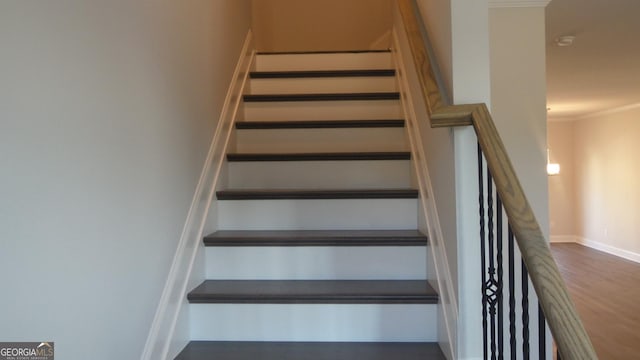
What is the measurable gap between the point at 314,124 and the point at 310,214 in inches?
29.5

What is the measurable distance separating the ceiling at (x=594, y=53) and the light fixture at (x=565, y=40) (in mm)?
37

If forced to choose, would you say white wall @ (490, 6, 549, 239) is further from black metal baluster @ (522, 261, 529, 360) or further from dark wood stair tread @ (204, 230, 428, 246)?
black metal baluster @ (522, 261, 529, 360)

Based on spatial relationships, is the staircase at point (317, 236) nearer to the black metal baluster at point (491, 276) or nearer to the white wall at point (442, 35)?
the black metal baluster at point (491, 276)

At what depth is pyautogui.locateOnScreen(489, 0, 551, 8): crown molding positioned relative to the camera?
95.3 inches

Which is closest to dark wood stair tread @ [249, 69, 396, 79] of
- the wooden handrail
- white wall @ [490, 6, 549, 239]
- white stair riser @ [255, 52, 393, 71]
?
white stair riser @ [255, 52, 393, 71]

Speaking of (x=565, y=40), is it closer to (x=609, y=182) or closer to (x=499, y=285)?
(x=499, y=285)

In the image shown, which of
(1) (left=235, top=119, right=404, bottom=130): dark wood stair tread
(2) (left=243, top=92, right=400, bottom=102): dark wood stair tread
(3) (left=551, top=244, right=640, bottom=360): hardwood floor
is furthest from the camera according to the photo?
(3) (left=551, top=244, right=640, bottom=360): hardwood floor

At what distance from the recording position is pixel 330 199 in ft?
6.88

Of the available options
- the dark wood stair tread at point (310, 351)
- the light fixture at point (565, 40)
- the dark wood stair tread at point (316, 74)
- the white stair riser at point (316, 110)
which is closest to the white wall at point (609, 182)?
the light fixture at point (565, 40)

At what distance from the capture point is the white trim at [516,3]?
2.42m

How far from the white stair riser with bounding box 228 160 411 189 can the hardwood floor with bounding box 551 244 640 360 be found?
2.72m

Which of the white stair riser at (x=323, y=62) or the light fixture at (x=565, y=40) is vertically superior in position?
the light fixture at (x=565, y=40)

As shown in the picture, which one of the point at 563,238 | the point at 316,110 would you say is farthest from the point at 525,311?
the point at 563,238

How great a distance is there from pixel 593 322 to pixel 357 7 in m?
4.33
